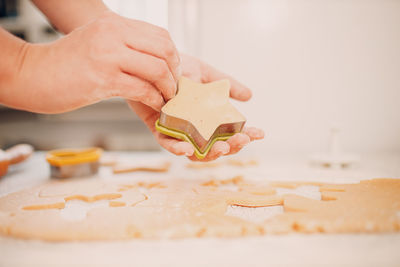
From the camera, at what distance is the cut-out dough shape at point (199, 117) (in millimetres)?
667

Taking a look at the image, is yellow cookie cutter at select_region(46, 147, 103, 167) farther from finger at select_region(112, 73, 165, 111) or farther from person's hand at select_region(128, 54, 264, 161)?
finger at select_region(112, 73, 165, 111)

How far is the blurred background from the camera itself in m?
1.14

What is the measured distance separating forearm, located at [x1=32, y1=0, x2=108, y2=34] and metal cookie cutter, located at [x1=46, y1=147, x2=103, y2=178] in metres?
0.36

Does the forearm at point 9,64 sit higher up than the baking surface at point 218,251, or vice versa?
the forearm at point 9,64

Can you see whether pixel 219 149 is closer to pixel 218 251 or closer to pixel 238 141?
pixel 238 141

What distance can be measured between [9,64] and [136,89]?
9.2 inches

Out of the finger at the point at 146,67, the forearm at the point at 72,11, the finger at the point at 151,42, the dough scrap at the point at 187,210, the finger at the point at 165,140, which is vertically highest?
the forearm at the point at 72,11

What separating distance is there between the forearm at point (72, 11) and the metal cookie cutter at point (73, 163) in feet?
1.19

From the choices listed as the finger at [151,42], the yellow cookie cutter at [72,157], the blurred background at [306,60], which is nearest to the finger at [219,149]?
the finger at [151,42]

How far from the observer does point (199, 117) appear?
683 mm

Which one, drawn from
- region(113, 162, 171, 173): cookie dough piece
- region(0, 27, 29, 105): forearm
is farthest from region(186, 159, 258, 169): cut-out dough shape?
region(0, 27, 29, 105): forearm

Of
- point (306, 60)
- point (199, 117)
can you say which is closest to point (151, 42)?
point (199, 117)

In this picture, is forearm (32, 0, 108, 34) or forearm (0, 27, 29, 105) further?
forearm (32, 0, 108, 34)

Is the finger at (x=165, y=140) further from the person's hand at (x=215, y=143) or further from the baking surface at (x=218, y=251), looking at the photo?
the baking surface at (x=218, y=251)
